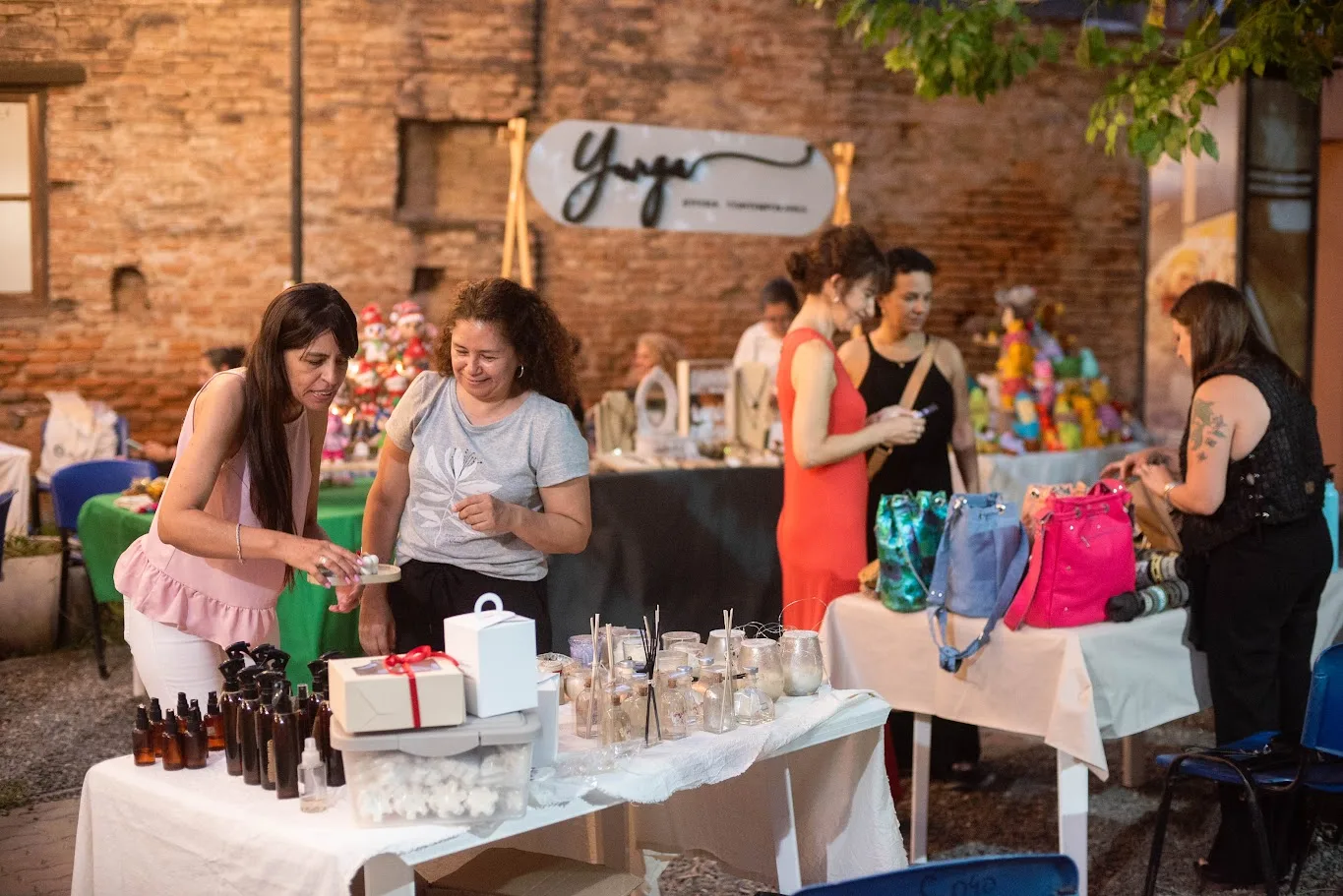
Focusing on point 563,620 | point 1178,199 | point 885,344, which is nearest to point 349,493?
point 563,620

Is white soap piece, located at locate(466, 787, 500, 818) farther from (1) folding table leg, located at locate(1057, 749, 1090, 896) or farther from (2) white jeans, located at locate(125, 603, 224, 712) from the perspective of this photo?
(1) folding table leg, located at locate(1057, 749, 1090, 896)

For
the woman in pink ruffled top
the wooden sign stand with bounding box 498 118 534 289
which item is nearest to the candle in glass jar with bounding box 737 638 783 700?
the woman in pink ruffled top

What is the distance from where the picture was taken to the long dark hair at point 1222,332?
11.0 feet

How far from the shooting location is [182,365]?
27.5ft

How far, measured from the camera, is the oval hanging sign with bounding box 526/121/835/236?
6090mm

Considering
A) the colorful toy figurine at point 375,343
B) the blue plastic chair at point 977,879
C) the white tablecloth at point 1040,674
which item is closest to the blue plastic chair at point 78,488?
the colorful toy figurine at point 375,343

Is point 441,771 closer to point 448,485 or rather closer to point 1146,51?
point 448,485

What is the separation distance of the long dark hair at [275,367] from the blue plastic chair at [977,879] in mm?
1354

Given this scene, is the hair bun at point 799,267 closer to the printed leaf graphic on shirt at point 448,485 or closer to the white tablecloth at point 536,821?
the printed leaf graphic on shirt at point 448,485

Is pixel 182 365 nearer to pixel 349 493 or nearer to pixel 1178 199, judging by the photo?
pixel 349 493

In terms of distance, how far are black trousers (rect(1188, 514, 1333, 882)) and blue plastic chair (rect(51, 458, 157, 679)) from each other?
451 centimetres

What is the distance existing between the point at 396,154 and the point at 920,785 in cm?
619

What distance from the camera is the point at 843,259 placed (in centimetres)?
359

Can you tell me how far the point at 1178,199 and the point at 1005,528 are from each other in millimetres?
6385
